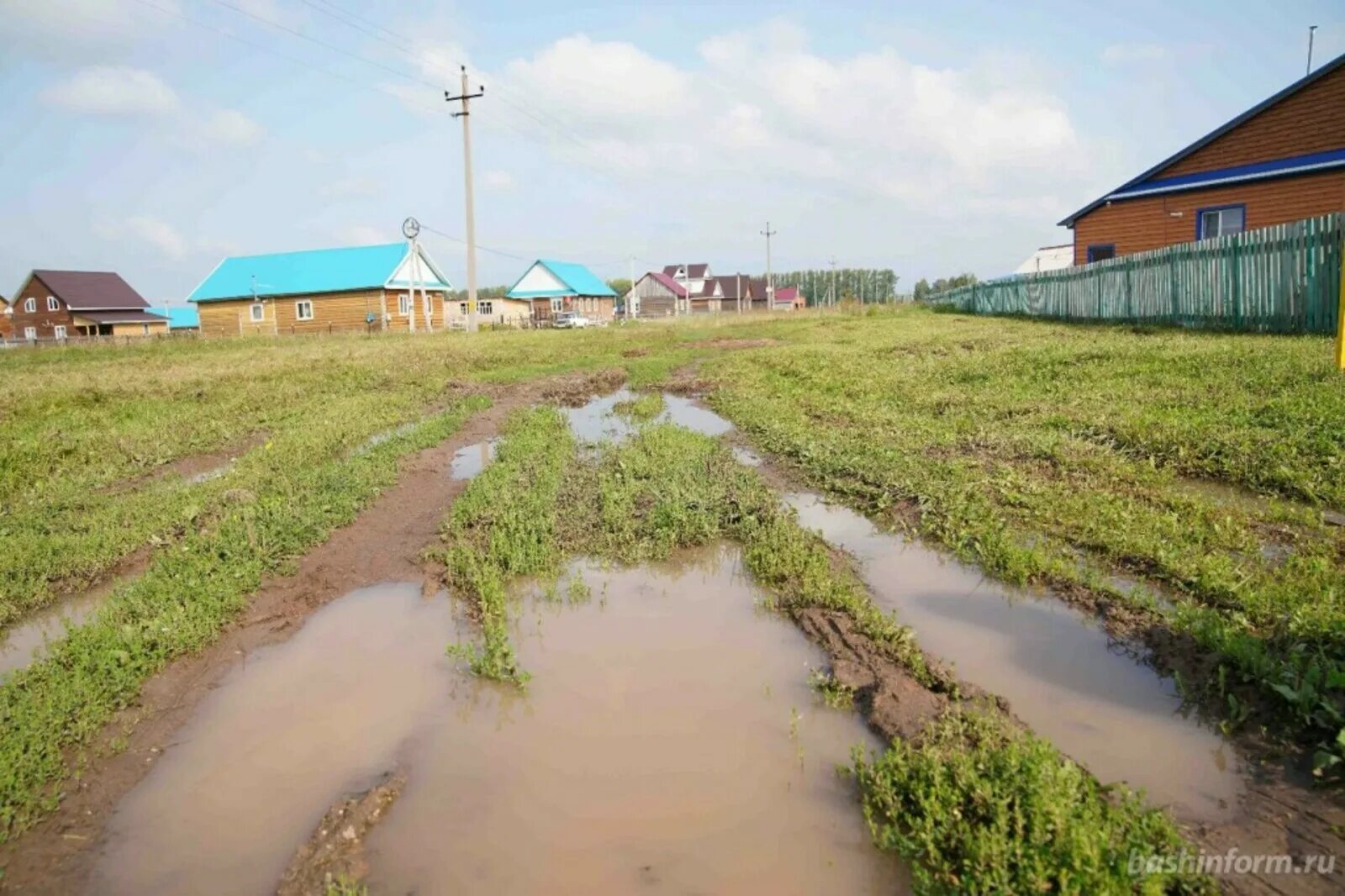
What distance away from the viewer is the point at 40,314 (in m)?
56.5

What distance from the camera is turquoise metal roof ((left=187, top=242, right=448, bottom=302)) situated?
45.7 metres

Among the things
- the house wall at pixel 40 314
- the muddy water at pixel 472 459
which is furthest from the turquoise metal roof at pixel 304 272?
the muddy water at pixel 472 459

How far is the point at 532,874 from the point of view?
2840 millimetres

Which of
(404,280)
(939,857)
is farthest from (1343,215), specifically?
(404,280)

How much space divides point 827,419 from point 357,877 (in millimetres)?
7886

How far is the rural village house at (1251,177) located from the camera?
18.5 meters

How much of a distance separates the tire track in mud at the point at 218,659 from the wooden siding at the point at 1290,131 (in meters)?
21.6

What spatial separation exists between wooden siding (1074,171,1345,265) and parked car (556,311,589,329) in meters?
31.7

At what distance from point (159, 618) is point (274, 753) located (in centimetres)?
168

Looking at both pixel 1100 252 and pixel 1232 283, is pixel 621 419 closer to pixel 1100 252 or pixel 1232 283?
pixel 1232 283

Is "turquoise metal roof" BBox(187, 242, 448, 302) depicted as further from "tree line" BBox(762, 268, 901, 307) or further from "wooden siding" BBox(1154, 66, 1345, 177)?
"tree line" BBox(762, 268, 901, 307)

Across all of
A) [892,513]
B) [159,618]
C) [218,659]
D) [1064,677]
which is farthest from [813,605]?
[159,618]

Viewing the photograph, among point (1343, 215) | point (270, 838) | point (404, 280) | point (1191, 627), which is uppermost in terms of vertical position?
point (404, 280)

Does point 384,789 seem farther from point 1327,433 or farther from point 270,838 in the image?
point 1327,433
